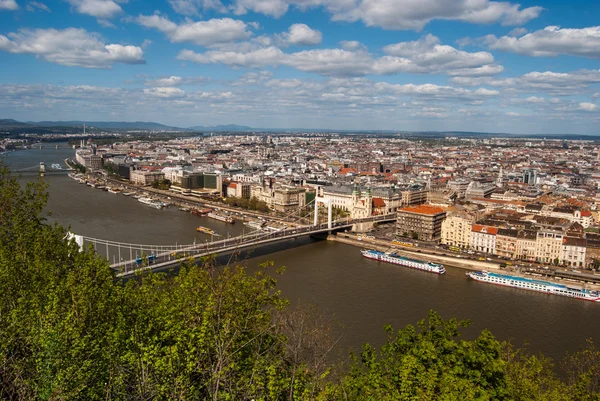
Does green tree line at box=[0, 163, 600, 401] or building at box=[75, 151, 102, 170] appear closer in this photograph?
green tree line at box=[0, 163, 600, 401]

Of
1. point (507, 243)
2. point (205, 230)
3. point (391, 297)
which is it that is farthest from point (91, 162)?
point (391, 297)

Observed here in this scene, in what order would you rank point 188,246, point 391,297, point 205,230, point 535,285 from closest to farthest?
1. point 391,297
2. point 535,285
3. point 188,246
4. point 205,230

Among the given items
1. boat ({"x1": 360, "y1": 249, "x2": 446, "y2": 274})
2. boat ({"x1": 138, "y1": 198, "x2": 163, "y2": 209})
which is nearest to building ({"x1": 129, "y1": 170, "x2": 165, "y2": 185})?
boat ({"x1": 138, "y1": 198, "x2": 163, "y2": 209})

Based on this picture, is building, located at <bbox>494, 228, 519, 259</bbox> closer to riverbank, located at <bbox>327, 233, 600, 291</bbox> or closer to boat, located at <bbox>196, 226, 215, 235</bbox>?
riverbank, located at <bbox>327, 233, 600, 291</bbox>

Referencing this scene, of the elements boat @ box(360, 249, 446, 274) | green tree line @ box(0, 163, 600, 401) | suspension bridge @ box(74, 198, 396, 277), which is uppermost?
green tree line @ box(0, 163, 600, 401)

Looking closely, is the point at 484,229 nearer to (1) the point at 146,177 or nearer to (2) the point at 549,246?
(2) the point at 549,246

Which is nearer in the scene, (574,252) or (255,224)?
(574,252)

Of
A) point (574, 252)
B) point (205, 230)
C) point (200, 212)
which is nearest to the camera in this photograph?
point (574, 252)
